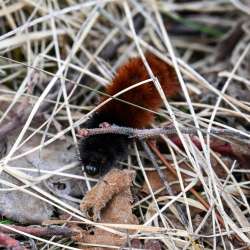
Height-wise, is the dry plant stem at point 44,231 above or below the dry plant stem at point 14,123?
below

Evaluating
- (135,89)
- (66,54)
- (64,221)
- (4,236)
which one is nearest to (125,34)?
(66,54)

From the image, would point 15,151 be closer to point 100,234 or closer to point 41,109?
point 41,109

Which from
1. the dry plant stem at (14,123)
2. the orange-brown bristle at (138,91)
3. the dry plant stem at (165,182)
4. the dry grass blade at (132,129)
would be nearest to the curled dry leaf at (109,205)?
the dry grass blade at (132,129)

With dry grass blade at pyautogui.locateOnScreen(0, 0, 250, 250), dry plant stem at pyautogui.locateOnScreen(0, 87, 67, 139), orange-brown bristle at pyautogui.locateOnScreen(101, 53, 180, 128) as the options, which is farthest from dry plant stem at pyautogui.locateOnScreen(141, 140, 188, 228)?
dry plant stem at pyautogui.locateOnScreen(0, 87, 67, 139)

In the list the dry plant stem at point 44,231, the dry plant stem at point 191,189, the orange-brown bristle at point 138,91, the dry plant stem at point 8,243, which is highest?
the orange-brown bristle at point 138,91

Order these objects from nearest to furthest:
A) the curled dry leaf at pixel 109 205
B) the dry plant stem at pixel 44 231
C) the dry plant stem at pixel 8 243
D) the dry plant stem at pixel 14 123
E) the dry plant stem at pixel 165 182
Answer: the dry plant stem at pixel 8 243 < the dry plant stem at pixel 44 231 < the curled dry leaf at pixel 109 205 < the dry plant stem at pixel 165 182 < the dry plant stem at pixel 14 123

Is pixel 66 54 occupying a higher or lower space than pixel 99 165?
higher

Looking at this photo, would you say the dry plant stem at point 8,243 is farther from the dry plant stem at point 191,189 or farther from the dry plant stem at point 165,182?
the dry plant stem at point 191,189
